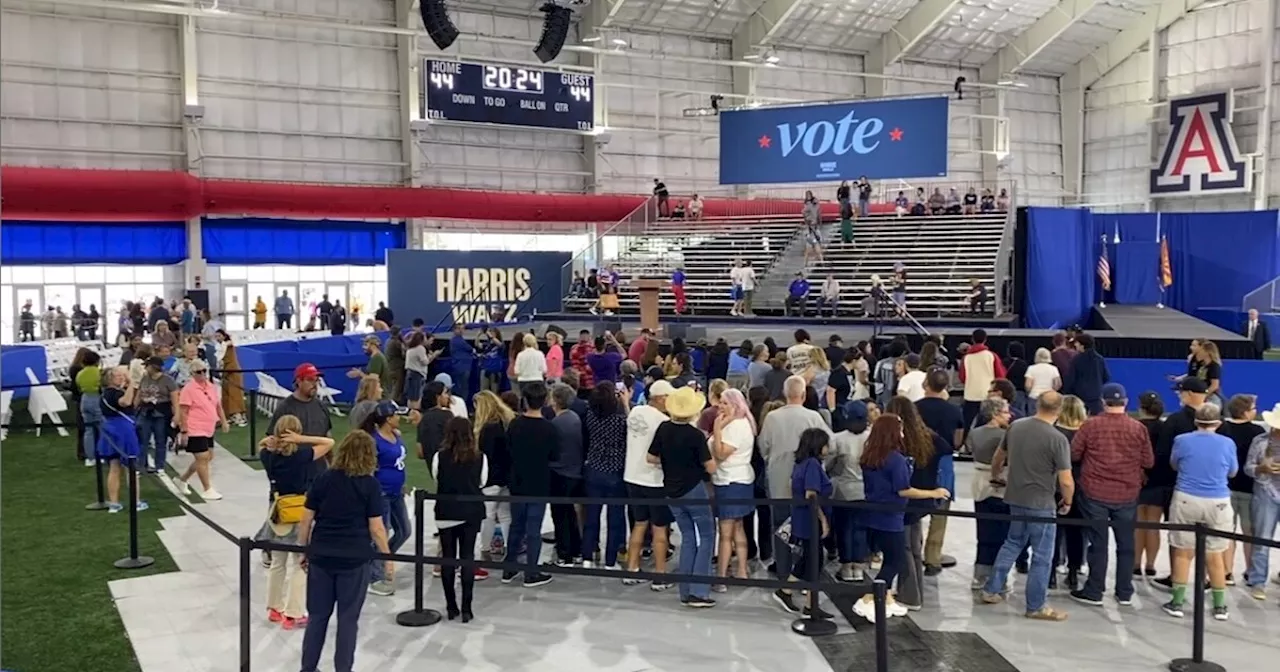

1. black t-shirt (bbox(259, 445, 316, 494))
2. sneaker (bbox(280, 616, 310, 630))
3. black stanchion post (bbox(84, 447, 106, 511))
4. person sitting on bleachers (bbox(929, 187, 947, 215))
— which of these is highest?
person sitting on bleachers (bbox(929, 187, 947, 215))

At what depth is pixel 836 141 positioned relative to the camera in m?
28.1

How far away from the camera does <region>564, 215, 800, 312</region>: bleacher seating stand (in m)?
27.5

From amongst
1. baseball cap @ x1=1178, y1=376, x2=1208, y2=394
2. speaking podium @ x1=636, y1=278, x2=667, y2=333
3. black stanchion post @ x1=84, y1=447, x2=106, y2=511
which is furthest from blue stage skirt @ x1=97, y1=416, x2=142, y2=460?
speaking podium @ x1=636, y1=278, x2=667, y2=333

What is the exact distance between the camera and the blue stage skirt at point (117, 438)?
381 inches

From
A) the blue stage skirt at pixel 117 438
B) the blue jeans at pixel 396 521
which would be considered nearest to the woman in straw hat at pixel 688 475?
the blue jeans at pixel 396 521

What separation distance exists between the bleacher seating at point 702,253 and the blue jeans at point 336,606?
69.5 feet

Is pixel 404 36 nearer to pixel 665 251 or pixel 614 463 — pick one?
pixel 665 251

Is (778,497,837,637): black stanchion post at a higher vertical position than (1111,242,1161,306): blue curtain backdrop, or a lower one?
lower

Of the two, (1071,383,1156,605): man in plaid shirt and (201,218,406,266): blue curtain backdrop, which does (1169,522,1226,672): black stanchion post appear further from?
(201,218,406,266): blue curtain backdrop

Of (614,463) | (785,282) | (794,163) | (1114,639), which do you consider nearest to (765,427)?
(614,463)

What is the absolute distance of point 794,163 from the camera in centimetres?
2864

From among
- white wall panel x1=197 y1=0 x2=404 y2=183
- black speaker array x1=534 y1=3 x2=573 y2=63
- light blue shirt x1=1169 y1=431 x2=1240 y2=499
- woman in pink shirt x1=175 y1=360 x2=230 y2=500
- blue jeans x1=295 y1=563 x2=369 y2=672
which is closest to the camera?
blue jeans x1=295 y1=563 x2=369 y2=672

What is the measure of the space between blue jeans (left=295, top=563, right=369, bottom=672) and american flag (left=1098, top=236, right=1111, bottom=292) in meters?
26.8

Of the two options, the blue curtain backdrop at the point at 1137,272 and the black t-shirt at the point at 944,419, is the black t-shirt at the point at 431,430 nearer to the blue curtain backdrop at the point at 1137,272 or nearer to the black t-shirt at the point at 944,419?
the black t-shirt at the point at 944,419
